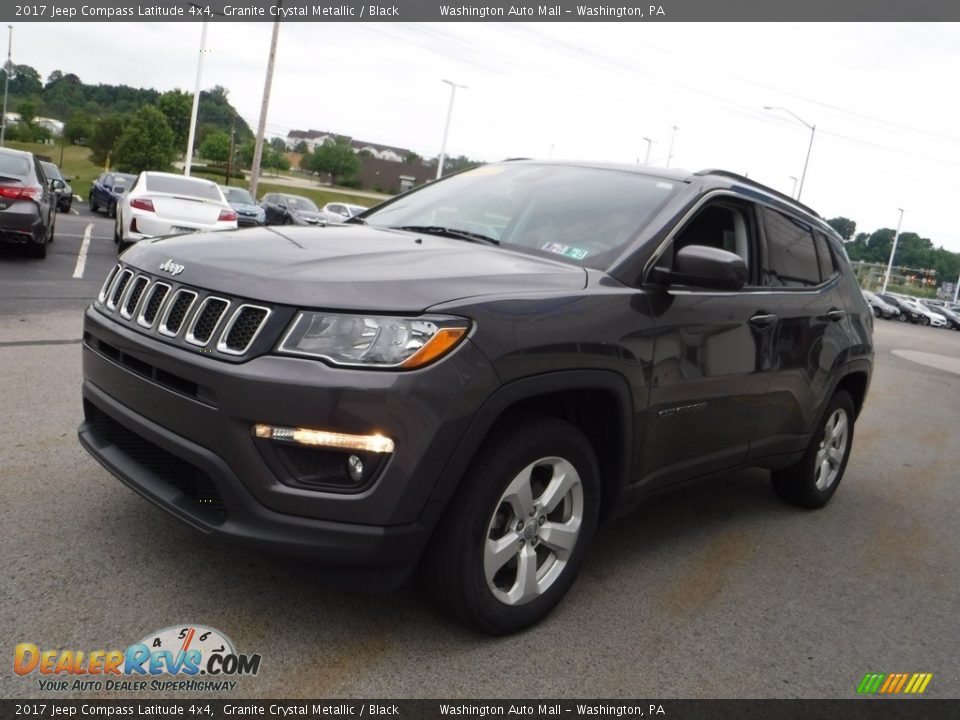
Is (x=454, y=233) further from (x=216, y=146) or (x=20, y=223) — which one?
(x=216, y=146)

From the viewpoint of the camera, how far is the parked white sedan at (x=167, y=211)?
12812mm

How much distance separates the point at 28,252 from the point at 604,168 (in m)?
11.5

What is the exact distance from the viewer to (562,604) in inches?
135

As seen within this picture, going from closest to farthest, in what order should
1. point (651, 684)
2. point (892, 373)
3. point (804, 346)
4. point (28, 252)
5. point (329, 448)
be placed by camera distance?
point (329, 448), point (651, 684), point (804, 346), point (28, 252), point (892, 373)

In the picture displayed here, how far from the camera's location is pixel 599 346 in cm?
312

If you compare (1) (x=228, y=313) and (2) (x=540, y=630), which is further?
(2) (x=540, y=630)

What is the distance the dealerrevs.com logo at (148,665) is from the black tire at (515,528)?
0.69 m

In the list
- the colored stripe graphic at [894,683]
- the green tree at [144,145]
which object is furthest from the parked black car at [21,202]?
the green tree at [144,145]

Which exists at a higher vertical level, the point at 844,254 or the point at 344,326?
the point at 844,254

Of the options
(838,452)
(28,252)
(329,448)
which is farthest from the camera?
(28,252)

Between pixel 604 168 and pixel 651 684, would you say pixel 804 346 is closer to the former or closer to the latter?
pixel 604 168

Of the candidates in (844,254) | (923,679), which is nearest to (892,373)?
(844,254)

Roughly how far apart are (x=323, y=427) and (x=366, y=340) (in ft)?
0.95
